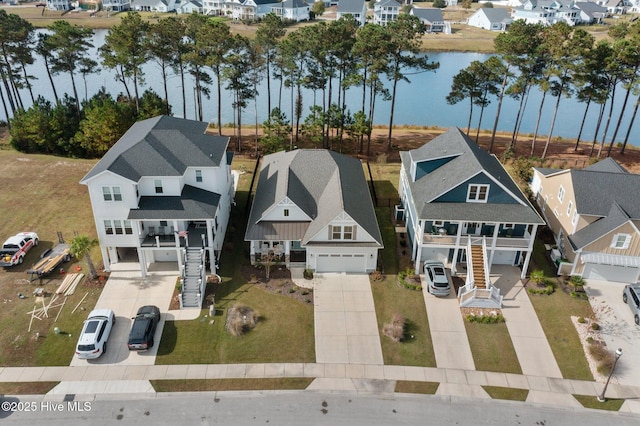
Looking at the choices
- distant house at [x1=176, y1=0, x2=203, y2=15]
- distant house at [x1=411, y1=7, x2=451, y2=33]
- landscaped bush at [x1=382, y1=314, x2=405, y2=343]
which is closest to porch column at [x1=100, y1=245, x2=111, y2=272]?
landscaped bush at [x1=382, y1=314, x2=405, y2=343]

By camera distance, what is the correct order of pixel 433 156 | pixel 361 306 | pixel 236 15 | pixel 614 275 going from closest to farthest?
pixel 361 306
pixel 614 275
pixel 433 156
pixel 236 15

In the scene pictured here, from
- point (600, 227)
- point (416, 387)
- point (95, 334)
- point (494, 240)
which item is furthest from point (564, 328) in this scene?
point (95, 334)

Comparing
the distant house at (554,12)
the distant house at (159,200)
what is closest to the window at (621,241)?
the distant house at (159,200)

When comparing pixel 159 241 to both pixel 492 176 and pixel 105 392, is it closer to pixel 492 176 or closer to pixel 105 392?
pixel 105 392

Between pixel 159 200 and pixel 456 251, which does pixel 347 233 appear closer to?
pixel 456 251

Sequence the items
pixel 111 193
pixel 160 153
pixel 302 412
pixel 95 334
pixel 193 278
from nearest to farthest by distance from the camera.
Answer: pixel 302 412
pixel 95 334
pixel 111 193
pixel 193 278
pixel 160 153

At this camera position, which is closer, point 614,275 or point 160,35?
point 614,275

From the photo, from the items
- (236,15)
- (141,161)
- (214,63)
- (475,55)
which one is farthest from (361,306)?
(236,15)
